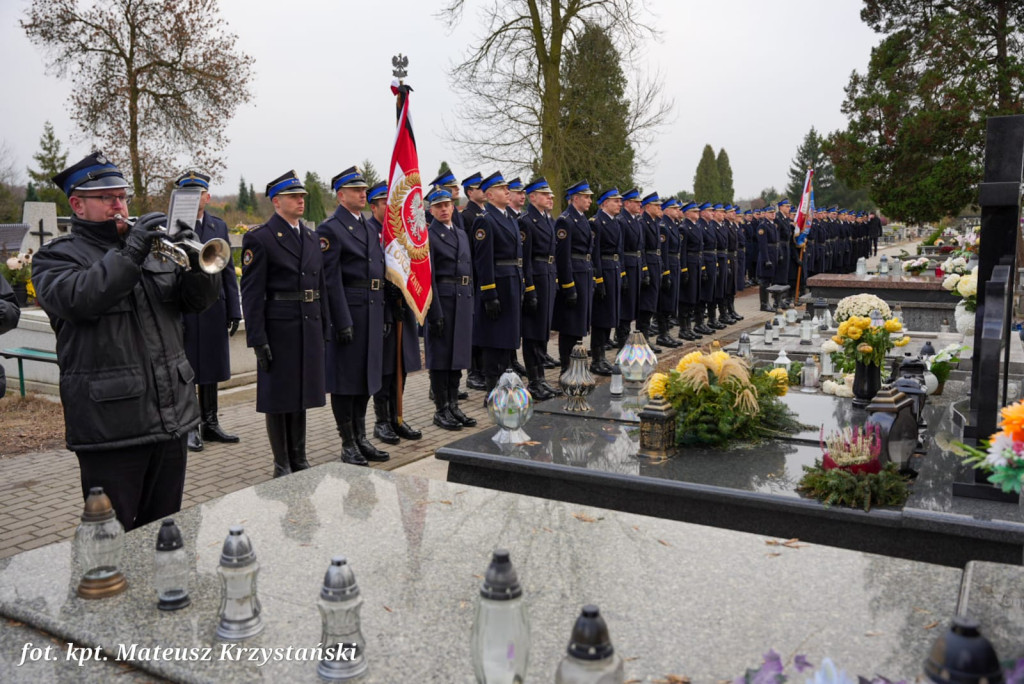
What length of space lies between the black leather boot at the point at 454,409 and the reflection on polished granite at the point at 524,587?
4.12 metres

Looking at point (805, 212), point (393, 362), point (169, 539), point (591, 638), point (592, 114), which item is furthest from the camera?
point (592, 114)

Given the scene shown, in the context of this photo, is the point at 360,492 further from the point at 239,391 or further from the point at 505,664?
the point at 239,391

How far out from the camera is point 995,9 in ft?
86.3

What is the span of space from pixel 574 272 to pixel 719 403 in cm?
525

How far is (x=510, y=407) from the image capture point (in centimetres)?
507

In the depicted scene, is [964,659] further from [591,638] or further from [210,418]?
[210,418]

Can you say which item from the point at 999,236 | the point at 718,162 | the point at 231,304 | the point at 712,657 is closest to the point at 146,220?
the point at 712,657

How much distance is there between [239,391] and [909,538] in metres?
7.50

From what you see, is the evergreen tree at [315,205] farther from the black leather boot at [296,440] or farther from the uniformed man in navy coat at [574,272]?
the black leather boot at [296,440]

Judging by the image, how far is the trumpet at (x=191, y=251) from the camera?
11.0ft

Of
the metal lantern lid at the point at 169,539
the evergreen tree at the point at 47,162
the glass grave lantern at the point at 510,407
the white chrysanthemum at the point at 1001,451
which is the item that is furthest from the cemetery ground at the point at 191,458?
the evergreen tree at the point at 47,162

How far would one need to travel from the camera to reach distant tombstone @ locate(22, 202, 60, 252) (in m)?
13.2

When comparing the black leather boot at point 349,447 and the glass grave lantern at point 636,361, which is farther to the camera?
the glass grave lantern at point 636,361

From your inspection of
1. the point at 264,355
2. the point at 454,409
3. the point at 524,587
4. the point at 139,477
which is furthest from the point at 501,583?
the point at 454,409
